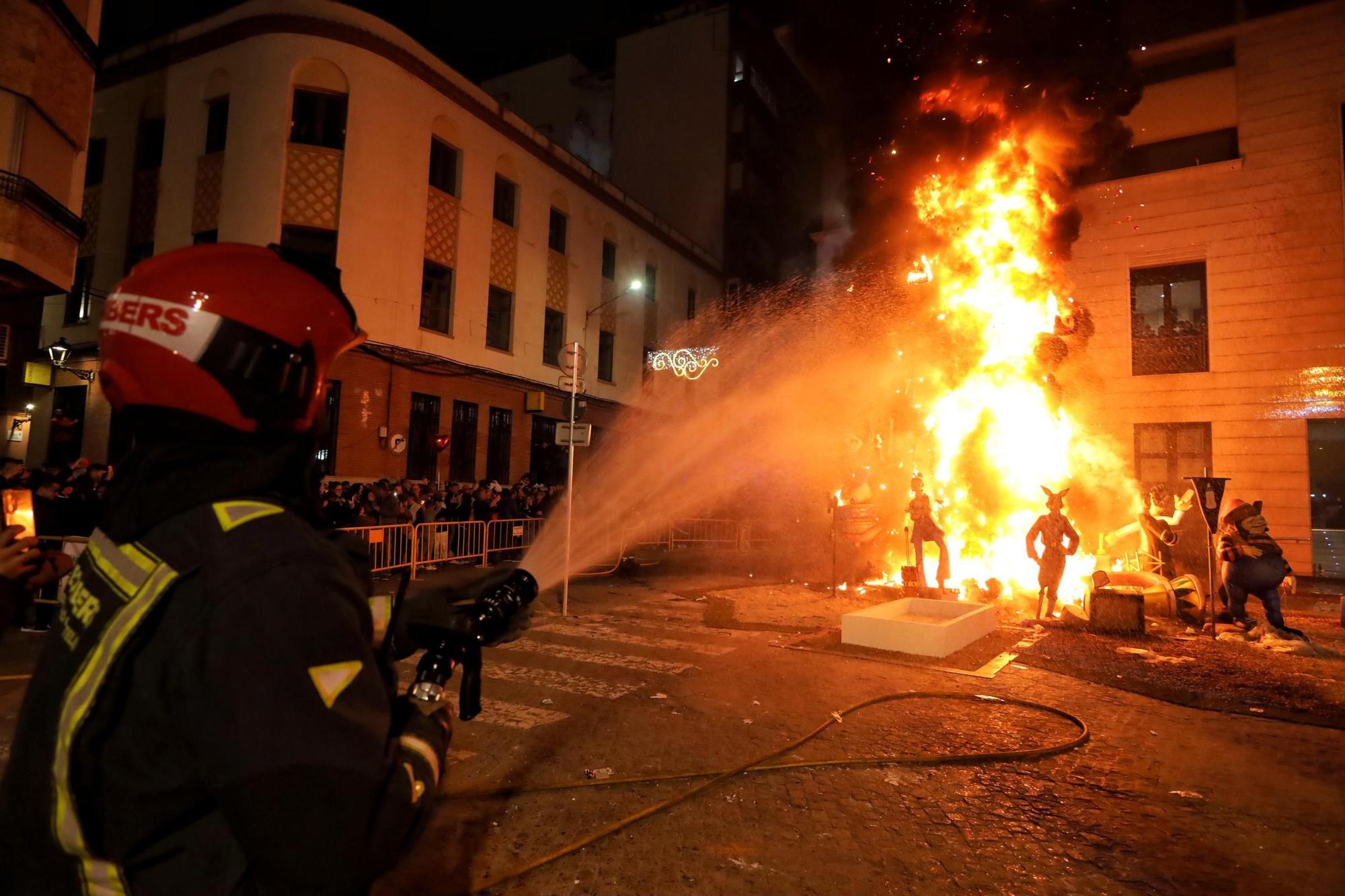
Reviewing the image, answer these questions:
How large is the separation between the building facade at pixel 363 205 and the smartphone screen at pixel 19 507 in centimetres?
1361

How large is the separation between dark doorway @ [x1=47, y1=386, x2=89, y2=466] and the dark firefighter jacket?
74.0 feet

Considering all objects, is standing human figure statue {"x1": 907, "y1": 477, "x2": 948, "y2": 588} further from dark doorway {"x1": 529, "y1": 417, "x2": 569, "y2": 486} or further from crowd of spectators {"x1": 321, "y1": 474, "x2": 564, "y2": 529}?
dark doorway {"x1": 529, "y1": 417, "x2": 569, "y2": 486}

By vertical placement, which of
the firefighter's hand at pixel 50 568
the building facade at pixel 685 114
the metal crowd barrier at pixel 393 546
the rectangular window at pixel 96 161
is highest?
the building facade at pixel 685 114

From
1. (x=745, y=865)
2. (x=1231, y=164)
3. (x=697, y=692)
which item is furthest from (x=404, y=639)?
(x=1231, y=164)

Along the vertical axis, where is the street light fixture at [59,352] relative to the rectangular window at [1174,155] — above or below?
below

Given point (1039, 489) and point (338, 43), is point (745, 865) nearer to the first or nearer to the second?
point (1039, 489)

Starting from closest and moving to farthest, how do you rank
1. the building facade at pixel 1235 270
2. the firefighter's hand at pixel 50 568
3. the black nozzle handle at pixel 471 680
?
1. the black nozzle handle at pixel 471 680
2. the firefighter's hand at pixel 50 568
3. the building facade at pixel 1235 270

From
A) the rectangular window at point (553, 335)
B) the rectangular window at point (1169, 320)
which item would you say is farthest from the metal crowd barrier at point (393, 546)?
the rectangular window at point (1169, 320)

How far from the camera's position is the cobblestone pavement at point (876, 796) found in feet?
11.7

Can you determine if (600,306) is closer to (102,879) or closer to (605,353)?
(605,353)

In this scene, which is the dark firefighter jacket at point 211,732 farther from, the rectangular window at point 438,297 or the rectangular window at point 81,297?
the rectangular window at point 81,297

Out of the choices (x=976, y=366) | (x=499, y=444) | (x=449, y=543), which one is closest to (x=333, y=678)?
(x=449, y=543)

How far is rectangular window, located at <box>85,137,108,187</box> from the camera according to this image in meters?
19.6

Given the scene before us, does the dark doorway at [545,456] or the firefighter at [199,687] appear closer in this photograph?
the firefighter at [199,687]
